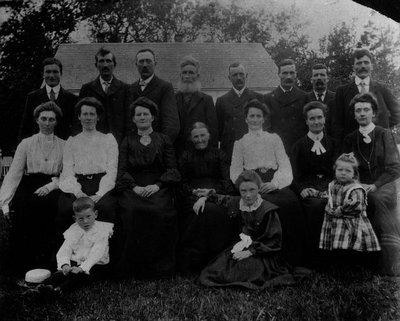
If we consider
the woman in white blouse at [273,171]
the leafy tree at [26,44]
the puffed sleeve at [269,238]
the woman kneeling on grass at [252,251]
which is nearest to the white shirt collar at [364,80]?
the woman in white blouse at [273,171]

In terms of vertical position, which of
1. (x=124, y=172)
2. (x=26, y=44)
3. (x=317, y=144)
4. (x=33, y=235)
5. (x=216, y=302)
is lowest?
(x=216, y=302)

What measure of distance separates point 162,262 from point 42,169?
156 centimetres

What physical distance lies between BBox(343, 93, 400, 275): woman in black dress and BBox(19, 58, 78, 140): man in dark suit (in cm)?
318

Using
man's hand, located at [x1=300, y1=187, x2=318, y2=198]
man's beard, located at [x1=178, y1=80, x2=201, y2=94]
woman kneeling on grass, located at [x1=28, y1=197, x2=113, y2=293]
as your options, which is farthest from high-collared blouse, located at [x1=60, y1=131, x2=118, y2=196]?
man's hand, located at [x1=300, y1=187, x2=318, y2=198]

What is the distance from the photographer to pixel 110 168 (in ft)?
15.9

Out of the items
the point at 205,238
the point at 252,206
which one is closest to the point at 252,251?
the point at 252,206

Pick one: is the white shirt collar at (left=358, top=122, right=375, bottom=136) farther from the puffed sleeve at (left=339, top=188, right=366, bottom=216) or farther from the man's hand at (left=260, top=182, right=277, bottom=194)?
the man's hand at (left=260, top=182, right=277, bottom=194)

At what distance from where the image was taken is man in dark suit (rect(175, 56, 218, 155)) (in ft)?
18.5

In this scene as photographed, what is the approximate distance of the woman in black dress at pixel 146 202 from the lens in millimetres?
4496

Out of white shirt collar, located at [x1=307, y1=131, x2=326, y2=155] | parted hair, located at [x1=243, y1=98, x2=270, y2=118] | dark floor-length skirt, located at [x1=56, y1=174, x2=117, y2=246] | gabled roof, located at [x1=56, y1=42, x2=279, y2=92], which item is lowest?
dark floor-length skirt, located at [x1=56, y1=174, x2=117, y2=246]

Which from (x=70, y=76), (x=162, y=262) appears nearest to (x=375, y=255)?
(x=162, y=262)

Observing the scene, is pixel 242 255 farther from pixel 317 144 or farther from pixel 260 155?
pixel 317 144

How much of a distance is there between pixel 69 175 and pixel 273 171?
2.09m

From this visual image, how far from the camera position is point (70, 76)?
20.6m
